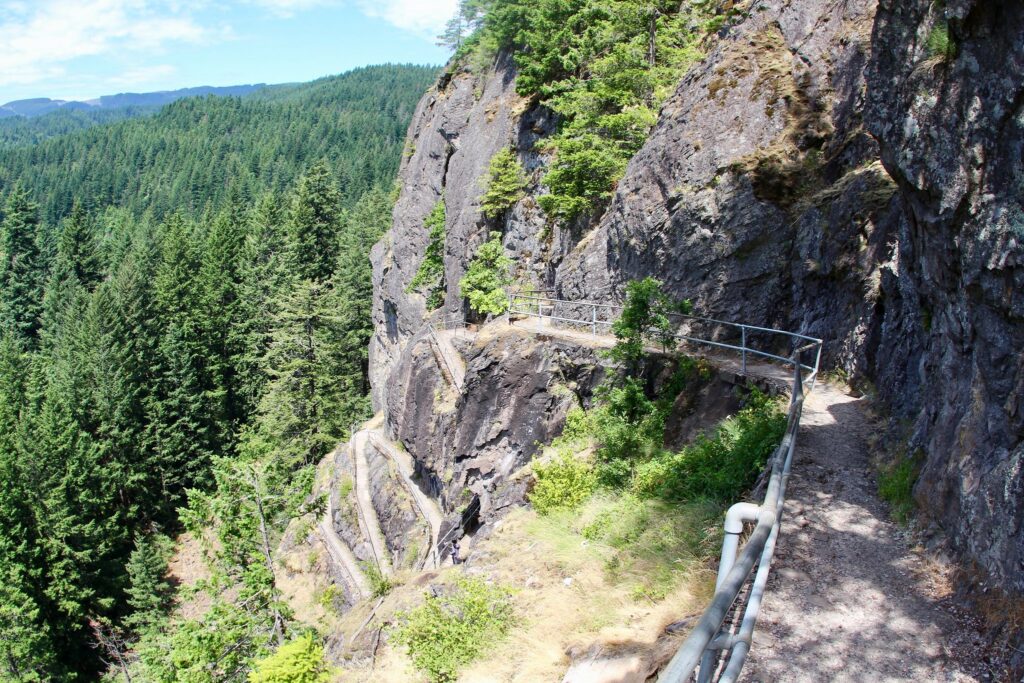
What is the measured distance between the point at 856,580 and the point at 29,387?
46700 mm

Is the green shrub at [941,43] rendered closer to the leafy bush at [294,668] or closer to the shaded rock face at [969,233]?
the shaded rock face at [969,233]

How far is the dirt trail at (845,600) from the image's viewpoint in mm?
4887

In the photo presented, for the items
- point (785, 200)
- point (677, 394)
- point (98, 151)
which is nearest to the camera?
point (677, 394)

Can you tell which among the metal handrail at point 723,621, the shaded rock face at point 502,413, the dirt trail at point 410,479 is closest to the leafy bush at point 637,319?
the shaded rock face at point 502,413

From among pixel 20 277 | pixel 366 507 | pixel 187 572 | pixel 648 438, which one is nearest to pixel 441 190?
pixel 366 507

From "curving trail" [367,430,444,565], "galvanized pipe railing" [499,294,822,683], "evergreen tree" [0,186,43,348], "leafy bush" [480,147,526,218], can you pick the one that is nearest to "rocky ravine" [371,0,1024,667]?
"leafy bush" [480,147,526,218]

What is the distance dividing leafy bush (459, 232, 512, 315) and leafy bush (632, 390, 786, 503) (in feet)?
48.3

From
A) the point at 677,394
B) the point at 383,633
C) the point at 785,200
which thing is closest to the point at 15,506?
the point at 383,633

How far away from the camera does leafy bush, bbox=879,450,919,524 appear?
274 inches

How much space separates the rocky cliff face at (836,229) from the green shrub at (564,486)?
139 inches

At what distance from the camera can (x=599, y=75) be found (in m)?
21.6

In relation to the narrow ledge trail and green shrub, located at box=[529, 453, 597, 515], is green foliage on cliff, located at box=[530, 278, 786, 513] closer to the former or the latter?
green shrub, located at box=[529, 453, 597, 515]

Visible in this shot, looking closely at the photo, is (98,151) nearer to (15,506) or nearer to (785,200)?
(15,506)

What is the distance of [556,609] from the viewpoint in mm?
8039
